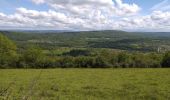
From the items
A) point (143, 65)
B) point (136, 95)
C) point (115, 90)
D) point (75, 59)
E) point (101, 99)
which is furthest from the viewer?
point (75, 59)

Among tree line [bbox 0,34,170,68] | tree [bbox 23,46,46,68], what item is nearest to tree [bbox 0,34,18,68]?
tree line [bbox 0,34,170,68]

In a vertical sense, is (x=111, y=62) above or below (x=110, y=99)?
below

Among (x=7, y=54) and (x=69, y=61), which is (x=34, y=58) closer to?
(x=7, y=54)

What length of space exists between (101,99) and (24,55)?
176ft

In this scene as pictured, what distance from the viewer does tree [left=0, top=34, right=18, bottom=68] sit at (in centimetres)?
6362

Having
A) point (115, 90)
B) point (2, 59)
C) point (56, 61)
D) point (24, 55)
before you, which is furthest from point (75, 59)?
point (115, 90)

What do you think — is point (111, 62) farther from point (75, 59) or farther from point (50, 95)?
point (50, 95)

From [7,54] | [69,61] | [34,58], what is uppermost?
[7,54]

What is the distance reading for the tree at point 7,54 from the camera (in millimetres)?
63619

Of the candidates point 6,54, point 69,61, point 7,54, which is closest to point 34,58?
point 7,54

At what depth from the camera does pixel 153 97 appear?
16.9m

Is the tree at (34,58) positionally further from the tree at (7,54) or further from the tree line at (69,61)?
the tree at (7,54)

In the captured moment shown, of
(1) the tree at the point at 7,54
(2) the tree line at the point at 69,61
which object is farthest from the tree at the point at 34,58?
(1) the tree at the point at 7,54

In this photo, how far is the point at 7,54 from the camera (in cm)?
6619
